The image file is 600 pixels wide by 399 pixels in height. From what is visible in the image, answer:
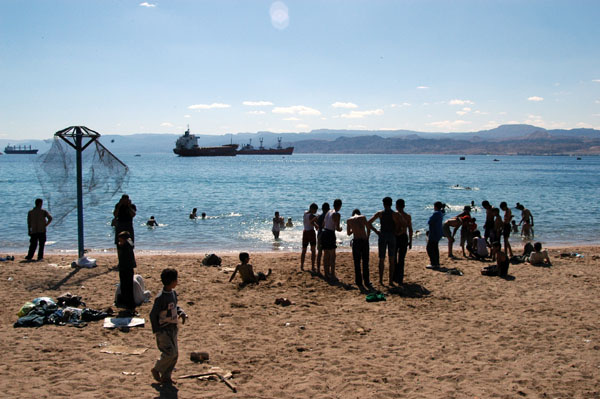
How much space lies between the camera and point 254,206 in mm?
32938

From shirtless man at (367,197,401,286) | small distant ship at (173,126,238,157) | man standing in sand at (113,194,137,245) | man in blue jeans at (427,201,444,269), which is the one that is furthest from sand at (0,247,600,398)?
small distant ship at (173,126,238,157)

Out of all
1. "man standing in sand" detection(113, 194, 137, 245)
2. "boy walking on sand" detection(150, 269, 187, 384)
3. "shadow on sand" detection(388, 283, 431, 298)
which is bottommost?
"shadow on sand" detection(388, 283, 431, 298)

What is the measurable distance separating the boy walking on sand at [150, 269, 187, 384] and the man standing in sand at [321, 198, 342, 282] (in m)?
4.92

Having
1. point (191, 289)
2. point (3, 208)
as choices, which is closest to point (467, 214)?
point (191, 289)

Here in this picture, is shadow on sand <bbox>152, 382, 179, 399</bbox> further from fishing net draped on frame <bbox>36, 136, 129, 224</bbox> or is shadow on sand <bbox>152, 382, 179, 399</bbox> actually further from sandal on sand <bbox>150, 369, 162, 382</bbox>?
fishing net draped on frame <bbox>36, 136, 129, 224</bbox>

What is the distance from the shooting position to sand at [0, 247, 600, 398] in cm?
507

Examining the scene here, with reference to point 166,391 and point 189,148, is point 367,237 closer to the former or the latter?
point 166,391

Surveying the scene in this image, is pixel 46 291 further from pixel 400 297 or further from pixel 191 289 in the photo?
pixel 400 297

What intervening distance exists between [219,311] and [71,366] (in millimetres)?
2743

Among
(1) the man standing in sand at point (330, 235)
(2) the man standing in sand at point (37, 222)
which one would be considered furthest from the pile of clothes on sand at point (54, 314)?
(2) the man standing in sand at point (37, 222)

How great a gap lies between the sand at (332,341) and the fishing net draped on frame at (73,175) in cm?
165

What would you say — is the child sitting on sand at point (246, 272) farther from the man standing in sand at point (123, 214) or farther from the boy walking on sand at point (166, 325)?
the boy walking on sand at point (166, 325)

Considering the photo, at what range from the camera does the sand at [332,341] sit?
5.07 meters

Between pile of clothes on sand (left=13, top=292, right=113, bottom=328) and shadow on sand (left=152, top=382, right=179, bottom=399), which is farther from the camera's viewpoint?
Answer: pile of clothes on sand (left=13, top=292, right=113, bottom=328)
